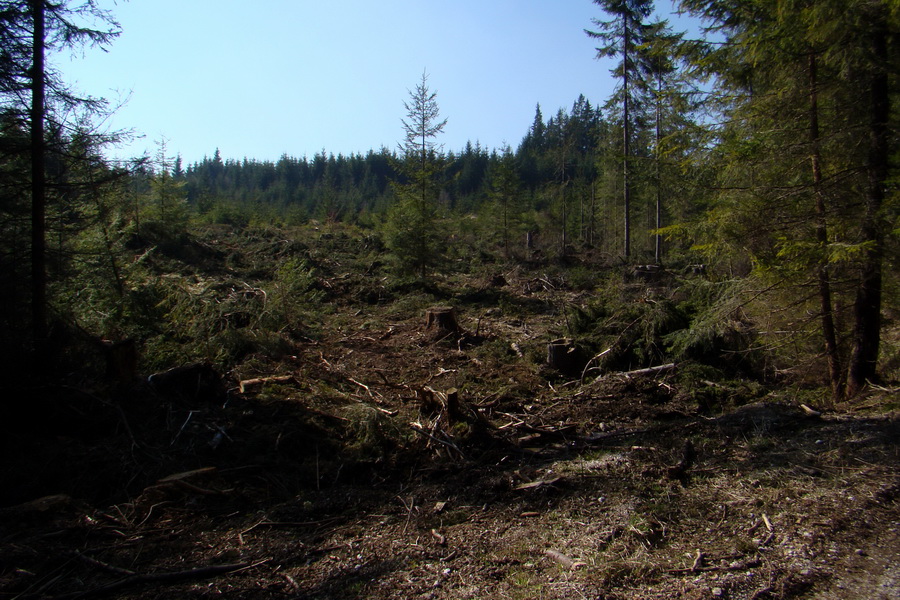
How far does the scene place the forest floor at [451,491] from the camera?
3209 millimetres

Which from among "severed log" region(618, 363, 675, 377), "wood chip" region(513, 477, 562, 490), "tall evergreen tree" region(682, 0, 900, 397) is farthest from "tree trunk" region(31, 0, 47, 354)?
"tall evergreen tree" region(682, 0, 900, 397)

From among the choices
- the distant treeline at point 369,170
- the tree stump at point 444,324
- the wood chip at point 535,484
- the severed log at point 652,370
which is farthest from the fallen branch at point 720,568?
the distant treeline at point 369,170

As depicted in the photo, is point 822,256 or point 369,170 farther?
point 369,170

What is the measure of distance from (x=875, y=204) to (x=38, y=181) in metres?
11.1

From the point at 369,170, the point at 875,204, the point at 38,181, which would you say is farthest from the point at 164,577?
the point at 369,170

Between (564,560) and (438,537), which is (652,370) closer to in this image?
(564,560)

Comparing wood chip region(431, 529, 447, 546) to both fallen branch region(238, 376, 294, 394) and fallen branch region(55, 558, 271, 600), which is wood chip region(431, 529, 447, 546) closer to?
fallen branch region(55, 558, 271, 600)

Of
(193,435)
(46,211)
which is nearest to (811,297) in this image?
(193,435)

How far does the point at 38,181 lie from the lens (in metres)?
7.15

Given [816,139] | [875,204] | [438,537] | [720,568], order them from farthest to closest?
[816,139], [875,204], [438,537], [720,568]

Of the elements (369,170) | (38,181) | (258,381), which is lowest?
(258,381)

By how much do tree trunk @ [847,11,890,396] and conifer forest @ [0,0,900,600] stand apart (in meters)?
0.03

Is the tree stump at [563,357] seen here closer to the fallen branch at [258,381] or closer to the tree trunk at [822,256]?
the tree trunk at [822,256]

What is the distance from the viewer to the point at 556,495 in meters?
4.38
